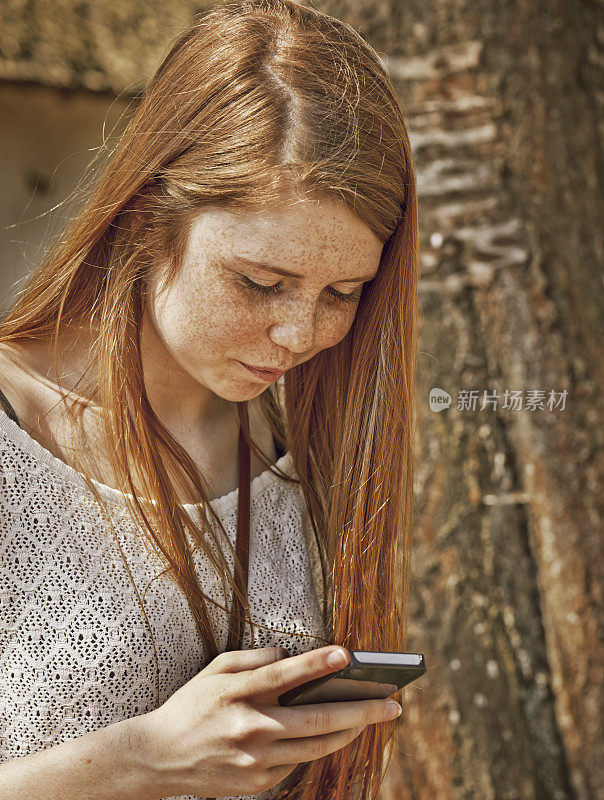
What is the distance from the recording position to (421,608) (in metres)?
2.07

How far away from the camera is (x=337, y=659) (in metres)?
0.97

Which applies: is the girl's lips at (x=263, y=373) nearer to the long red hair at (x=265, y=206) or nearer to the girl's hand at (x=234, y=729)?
the long red hair at (x=265, y=206)

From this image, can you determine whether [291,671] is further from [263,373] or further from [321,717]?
[263,373]

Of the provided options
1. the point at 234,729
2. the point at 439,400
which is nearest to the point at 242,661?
the point at 234,729

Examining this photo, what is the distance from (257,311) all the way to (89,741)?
0.57m

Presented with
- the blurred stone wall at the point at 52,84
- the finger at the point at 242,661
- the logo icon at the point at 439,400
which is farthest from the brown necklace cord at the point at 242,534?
the blurred stone wall at the point at 52,84

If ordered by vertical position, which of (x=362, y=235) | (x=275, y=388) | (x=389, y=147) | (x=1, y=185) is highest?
(x=1, y=185)

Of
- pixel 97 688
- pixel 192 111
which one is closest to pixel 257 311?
pixel 192 111

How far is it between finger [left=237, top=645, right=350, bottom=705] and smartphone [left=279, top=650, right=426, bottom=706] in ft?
0.03

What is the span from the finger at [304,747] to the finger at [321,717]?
0.04 feet

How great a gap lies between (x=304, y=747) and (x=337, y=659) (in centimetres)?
17

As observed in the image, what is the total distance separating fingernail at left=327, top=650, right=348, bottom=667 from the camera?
97 centimetres

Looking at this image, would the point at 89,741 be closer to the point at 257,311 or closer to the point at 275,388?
the point at 257,311

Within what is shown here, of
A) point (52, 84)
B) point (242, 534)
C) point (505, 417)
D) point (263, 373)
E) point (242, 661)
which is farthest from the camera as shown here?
point (52, 84)
